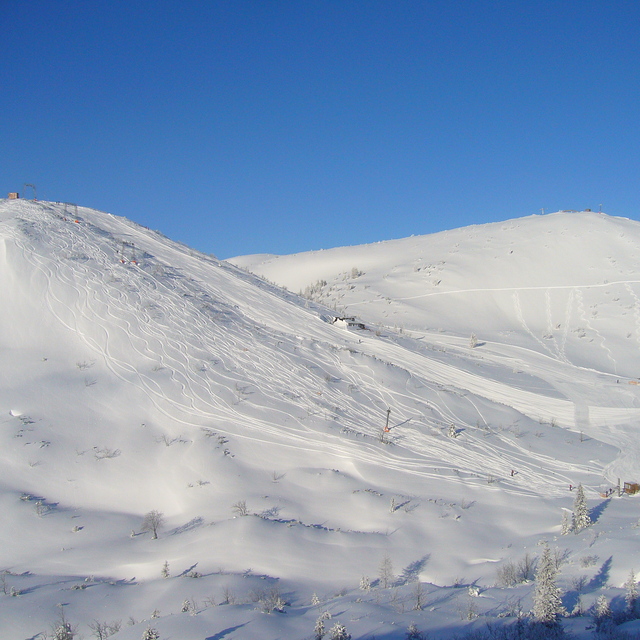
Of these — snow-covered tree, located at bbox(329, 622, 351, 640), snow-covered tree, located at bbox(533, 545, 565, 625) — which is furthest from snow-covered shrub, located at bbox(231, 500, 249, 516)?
snow-covered tree, located at bbox(533, 545, 565, 625)

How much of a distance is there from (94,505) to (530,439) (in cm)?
1324

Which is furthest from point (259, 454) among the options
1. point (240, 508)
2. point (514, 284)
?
point (514, 284)

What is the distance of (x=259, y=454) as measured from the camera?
547 inches

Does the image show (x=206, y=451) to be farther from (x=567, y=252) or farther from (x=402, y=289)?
(x=567, y=252)

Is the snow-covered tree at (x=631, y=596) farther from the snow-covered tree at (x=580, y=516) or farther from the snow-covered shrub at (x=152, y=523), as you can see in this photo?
the snow-covered shrub at (x=152, y=523)

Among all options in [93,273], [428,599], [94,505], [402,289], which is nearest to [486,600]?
[428,599]

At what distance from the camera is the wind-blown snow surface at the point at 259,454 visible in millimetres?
8766

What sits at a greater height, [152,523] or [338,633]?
[152,523]

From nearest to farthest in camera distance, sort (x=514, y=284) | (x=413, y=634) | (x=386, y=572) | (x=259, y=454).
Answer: (x=413, y=634) → (x=386, y=572) → (x=259, y=454) → (x=514, y=284)

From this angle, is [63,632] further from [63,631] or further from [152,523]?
[152,523]

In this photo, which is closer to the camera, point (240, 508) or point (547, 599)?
point (547, 599)

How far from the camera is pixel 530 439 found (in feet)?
58.5

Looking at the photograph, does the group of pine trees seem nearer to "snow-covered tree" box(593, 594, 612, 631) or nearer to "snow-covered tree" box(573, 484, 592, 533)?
"snow-covered tree" box(573, 484, 592, 533)

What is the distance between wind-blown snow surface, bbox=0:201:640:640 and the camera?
8.77m
